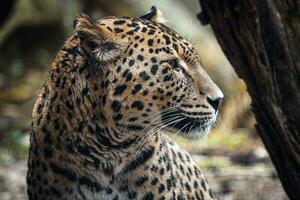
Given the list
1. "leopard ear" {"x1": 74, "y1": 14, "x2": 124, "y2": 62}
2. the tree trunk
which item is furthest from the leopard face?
the tree trunk

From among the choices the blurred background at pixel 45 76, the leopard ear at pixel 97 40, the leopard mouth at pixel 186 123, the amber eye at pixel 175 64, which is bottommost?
the blurred background at pixel 45 76

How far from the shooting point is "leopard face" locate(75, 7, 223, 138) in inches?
301

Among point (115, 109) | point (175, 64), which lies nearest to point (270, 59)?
point (175, 64)

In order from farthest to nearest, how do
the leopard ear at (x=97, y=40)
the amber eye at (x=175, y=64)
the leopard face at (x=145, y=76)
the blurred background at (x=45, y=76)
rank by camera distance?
1. the blurred background at (x=45, y=76)
2. the amber eye at (x=175, y=64)
3. the leopard face at (x=145, y=76)
4. the leopard ear at (x=97, y=40)

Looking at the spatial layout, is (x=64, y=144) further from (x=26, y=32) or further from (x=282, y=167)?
(x=26, y=32)

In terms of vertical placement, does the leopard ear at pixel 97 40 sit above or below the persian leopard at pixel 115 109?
above

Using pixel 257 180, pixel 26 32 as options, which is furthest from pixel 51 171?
pixel 26 32

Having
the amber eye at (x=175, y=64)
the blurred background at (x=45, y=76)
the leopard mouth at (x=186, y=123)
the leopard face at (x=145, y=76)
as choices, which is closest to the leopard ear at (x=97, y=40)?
the leopard face at (x=145, y=76)

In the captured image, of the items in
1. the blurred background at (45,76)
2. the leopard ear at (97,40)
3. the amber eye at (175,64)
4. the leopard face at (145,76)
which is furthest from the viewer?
the blurred background at (45,76)

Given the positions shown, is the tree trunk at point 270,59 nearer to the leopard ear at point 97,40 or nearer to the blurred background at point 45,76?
the leopard ear at point 97,40

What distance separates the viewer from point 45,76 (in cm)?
1827

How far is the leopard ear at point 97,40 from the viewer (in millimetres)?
7516

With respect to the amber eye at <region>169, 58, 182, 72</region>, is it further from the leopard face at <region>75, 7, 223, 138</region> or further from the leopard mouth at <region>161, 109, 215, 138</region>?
the leopard mouth at <region>161, 109, 215, 138</region>

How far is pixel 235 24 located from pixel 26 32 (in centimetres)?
1239
